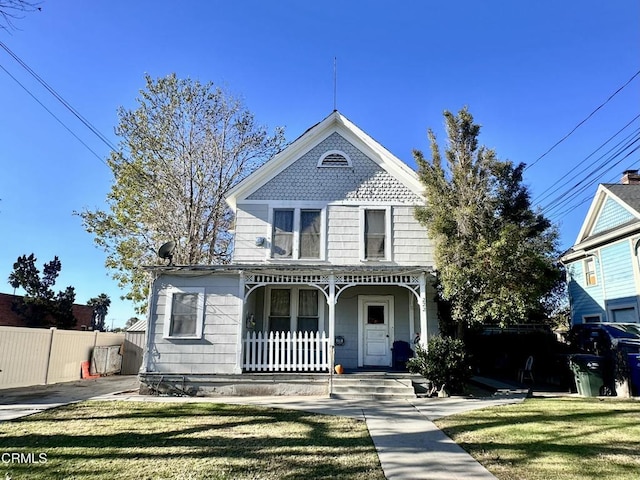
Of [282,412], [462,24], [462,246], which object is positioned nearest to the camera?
[282,412]

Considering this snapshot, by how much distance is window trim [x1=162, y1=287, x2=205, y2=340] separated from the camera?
1073cm

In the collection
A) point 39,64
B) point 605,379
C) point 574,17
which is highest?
point 574,17

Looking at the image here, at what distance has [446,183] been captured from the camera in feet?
38.6

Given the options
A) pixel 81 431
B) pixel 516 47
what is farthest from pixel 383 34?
pixel 81 431

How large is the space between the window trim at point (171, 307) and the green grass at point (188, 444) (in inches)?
107

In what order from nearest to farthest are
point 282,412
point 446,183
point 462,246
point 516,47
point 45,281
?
1. point 282,412
2. point 462,246
3. point 446,183
4. point 516,47
5. point 45,281

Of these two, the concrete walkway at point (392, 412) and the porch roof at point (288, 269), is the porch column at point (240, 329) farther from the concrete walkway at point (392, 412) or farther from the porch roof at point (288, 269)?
the concrete walkway at point (392, 412)

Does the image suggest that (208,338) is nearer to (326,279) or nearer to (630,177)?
(326,279)

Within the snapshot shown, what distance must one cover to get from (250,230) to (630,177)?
55.2ft

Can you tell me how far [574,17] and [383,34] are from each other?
5.69 metres

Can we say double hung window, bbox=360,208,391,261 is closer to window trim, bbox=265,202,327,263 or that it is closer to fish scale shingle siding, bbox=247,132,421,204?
fish scale shingle siding, bbox=247,132,421,204

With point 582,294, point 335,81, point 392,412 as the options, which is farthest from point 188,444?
point 582,294

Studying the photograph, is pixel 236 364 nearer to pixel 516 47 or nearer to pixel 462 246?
pixel 462 246

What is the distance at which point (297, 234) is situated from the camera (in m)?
12.6
